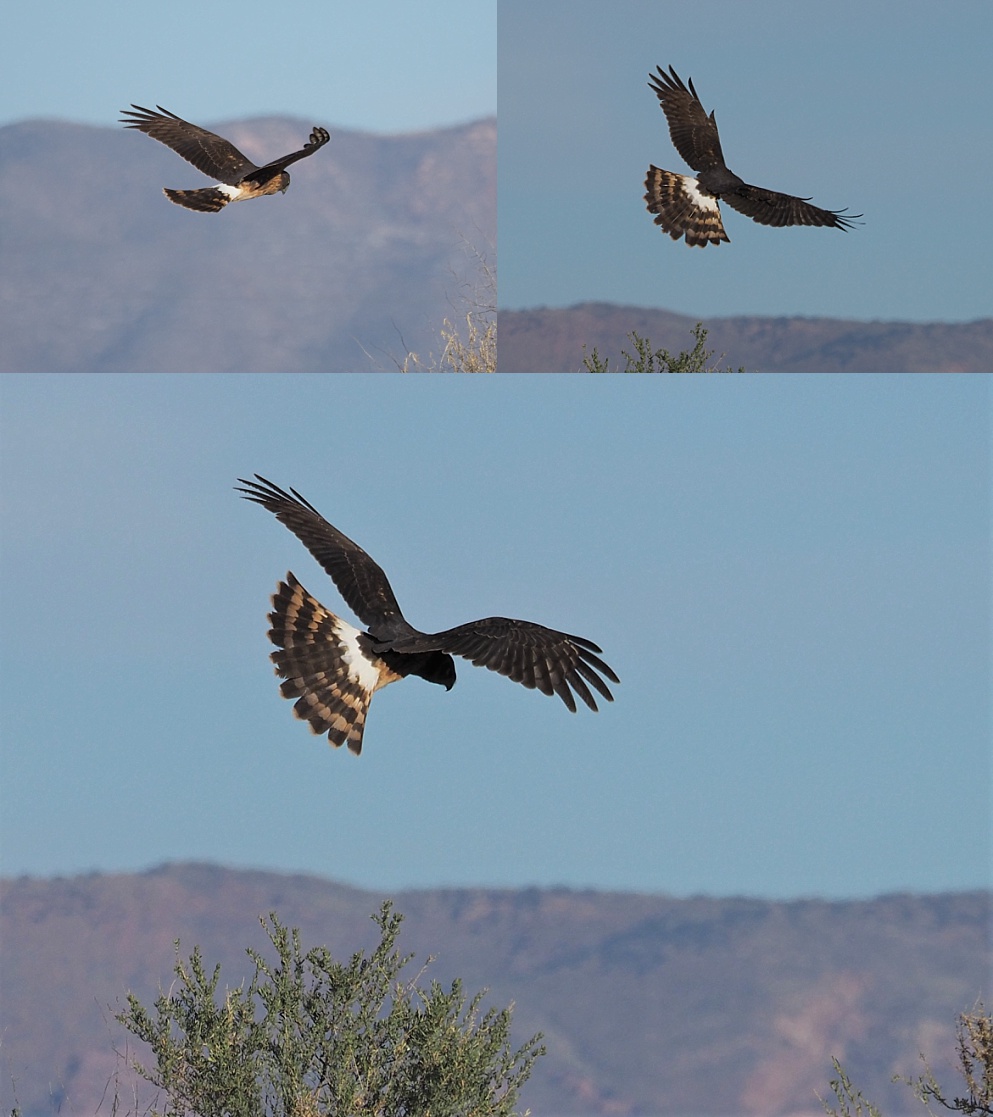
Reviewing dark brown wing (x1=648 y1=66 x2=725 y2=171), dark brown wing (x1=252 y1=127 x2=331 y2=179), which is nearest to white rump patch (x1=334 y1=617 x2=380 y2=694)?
dark brown wing (x1=252 y1=127 x2=331 y2=179)

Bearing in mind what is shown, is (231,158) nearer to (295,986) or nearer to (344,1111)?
(295,986)

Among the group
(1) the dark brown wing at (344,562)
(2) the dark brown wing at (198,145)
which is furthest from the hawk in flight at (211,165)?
(1) the dark brown wing at (344,562)

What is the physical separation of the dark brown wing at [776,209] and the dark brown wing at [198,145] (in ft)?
11.0

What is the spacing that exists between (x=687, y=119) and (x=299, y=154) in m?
3.03

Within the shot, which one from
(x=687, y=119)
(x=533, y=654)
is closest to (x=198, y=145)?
(x=687, y=119)

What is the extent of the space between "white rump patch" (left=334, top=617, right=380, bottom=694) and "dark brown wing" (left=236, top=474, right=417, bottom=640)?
4.1 inches

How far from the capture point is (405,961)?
21.6 ft

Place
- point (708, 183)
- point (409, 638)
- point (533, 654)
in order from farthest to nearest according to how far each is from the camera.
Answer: point (708, 183)
point (409, 638)
point (533, 654)

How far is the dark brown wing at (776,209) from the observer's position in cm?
1066

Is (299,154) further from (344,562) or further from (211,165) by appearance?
(344,562)

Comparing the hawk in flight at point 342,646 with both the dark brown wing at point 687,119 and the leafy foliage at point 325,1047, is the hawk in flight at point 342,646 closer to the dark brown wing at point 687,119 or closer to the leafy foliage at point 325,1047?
the leafy foliage at point 325,1047

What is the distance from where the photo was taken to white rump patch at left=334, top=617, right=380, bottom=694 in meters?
7.21

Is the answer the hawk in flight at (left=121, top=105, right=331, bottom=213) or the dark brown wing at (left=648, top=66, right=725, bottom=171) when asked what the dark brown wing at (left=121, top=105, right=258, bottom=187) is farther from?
the dark brown wing at (left=648, top=66, right=725, bottom=171)

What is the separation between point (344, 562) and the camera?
24.8 feet
